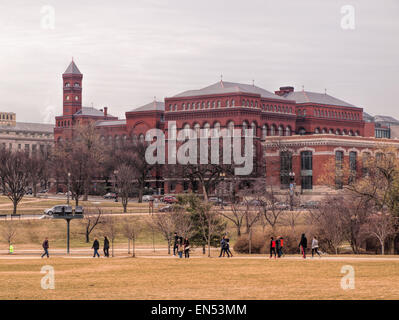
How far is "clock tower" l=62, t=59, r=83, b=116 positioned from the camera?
175875 mm

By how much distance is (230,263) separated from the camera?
4841 centimetres

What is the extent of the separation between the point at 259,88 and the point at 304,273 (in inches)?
4088

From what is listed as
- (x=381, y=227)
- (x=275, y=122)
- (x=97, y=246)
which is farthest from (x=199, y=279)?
(x=275, y=122)

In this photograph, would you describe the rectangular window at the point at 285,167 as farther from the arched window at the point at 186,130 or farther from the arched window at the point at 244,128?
the arched window at the point at 186,130

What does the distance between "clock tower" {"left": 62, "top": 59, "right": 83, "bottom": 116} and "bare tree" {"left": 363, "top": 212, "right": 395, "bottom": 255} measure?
11976 centimetres

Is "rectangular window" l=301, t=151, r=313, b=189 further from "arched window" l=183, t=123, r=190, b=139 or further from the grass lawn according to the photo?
the grass lawn

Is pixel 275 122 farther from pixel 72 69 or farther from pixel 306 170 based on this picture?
pixel 72 69

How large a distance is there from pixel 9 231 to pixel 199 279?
1683 inches

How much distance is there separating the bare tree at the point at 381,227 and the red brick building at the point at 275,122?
55665 mm

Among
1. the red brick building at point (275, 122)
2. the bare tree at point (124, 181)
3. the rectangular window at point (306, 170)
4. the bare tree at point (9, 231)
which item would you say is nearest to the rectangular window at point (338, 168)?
the red brick building at point (275, 122)

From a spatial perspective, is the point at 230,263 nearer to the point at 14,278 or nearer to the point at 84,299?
the point at 14,278

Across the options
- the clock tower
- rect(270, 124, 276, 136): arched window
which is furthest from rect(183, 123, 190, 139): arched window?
the clock tower

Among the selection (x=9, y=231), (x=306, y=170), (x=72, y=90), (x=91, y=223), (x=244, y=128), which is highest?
(x=72, y=90)

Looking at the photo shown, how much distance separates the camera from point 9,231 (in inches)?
3056
